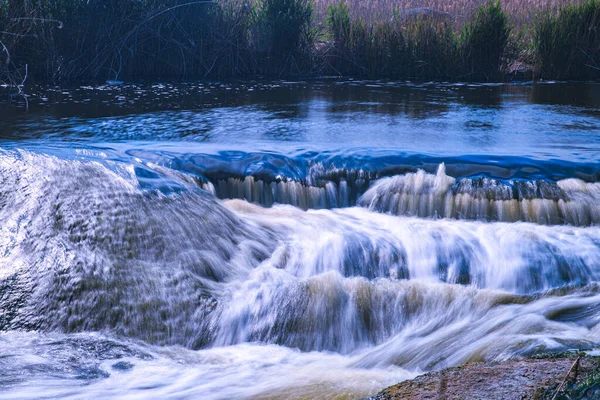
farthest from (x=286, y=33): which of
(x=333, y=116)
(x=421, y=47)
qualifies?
(x=333, y=116)

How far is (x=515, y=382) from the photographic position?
5.62 ft

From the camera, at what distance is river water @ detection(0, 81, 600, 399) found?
254 cm

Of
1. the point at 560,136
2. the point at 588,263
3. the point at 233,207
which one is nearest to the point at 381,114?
the point at 560,136

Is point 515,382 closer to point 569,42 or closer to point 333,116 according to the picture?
point 333,116

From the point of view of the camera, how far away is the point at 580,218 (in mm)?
4039

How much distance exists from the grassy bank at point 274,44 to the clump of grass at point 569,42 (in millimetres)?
15

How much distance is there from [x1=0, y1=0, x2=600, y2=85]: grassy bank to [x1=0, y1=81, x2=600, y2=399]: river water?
13.2ft

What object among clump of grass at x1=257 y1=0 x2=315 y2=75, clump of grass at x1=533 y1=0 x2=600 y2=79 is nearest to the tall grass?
clump of grass at x1=257 y1=0 x2=315 y2=75

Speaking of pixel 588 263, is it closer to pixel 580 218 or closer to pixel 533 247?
pixel 533 247

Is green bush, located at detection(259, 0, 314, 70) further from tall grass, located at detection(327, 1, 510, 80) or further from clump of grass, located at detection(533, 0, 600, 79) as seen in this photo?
clump of grass, located at detection(533, 0, 600, 79)

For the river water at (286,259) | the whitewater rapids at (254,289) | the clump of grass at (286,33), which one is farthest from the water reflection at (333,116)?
the whitewater rapids at (254,289)

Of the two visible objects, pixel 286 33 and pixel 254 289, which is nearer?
pixel 254 289

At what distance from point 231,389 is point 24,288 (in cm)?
111

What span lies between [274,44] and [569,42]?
4.52m
